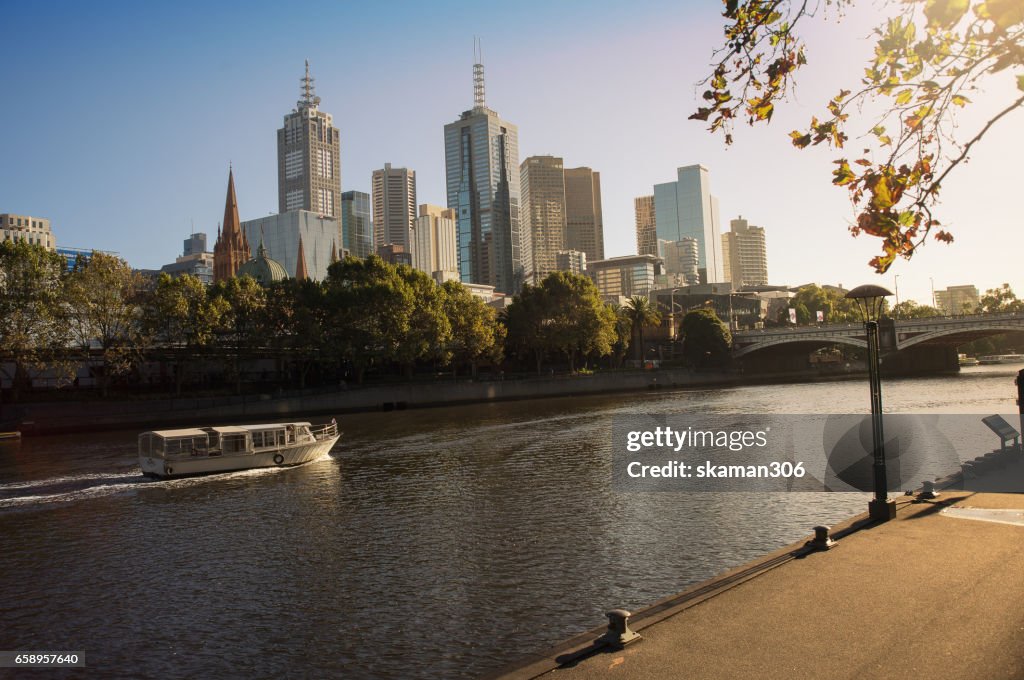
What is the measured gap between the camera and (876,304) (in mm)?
19703

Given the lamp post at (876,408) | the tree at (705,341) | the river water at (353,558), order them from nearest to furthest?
the river water at (353,558), the lamp post at (876,408), the tree at (705,341)

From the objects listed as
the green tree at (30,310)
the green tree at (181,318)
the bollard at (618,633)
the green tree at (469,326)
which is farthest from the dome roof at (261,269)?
the bollard at (618,633)

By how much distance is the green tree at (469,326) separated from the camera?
341 feet

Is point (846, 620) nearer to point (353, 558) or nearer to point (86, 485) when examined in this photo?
point (353, 558)

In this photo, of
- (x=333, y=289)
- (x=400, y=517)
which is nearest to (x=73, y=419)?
(x=333, y=289)

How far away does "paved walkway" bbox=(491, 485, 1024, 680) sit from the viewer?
29.6 ft

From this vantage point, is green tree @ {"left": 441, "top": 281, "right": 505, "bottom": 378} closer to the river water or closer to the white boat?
the white boat

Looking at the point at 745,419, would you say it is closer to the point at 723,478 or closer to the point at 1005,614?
the point at 723,478

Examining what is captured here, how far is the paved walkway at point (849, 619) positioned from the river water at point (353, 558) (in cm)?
397

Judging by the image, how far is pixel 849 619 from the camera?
34.4 ft

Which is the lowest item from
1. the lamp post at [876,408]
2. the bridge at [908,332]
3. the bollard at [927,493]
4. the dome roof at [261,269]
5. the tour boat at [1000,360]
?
the tour boat at [1000,360]

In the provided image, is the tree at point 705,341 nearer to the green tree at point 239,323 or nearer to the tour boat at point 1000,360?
the green tree at point 239,323

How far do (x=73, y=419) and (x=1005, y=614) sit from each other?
76674 mm

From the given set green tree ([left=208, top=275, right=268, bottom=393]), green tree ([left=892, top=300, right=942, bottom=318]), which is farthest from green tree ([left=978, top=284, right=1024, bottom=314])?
green tree ([left=208, top=275, right=268, bottom=393])
